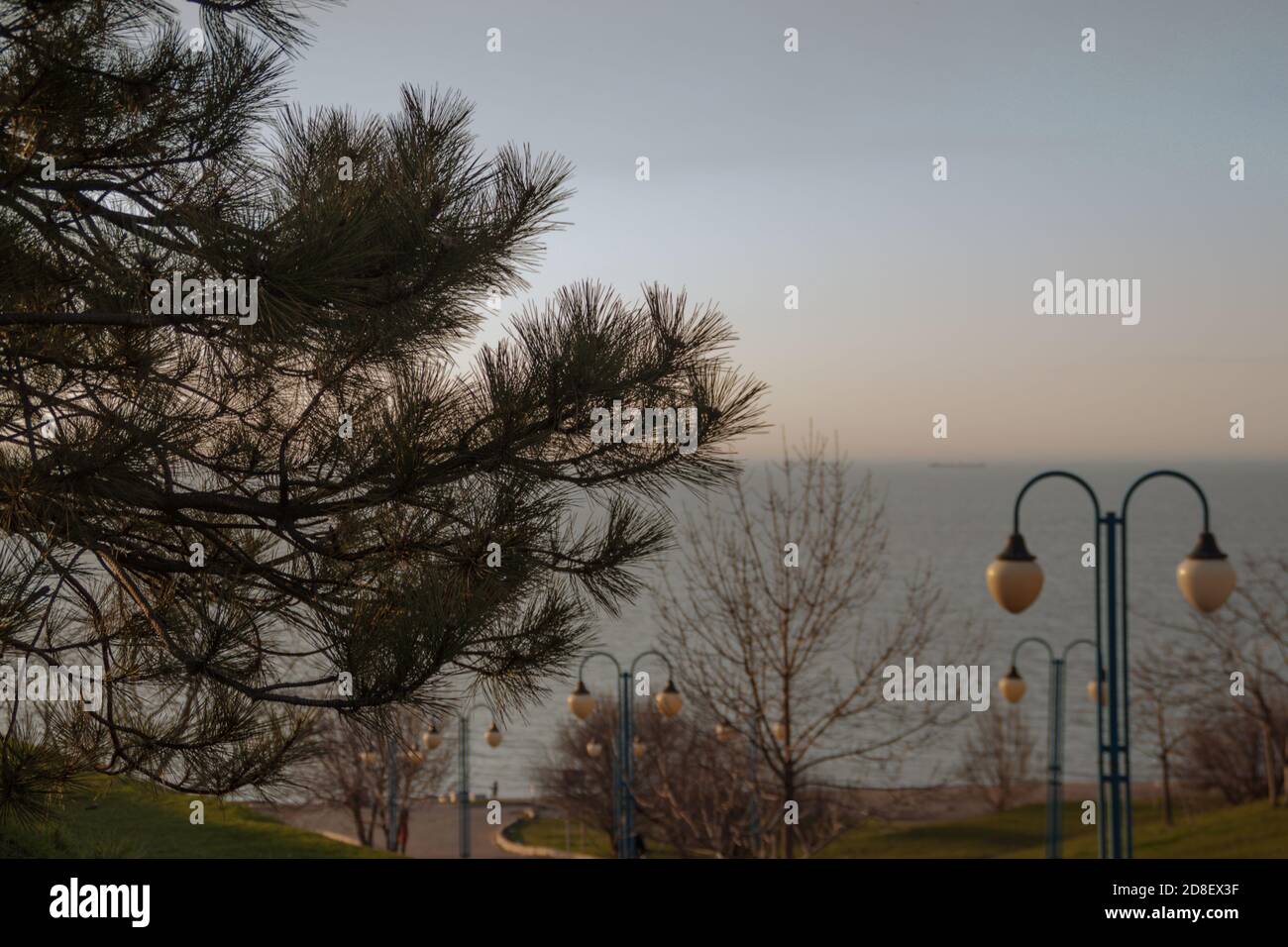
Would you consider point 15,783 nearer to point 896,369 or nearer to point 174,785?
point 174,785

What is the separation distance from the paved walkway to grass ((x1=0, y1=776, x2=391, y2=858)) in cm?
1273

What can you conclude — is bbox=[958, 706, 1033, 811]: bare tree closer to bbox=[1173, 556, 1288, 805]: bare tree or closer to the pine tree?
bbox=[1173, 556, 1288, 805]: bare tree

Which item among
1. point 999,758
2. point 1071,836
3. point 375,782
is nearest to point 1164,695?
point 1071,836

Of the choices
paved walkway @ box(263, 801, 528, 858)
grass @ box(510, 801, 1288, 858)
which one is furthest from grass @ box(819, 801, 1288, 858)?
paved walkway @ box(263, 801, 528, 858)

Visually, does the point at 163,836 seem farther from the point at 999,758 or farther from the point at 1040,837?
the point at 999,758

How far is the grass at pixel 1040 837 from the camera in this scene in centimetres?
1495

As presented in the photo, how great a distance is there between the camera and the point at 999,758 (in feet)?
75.6

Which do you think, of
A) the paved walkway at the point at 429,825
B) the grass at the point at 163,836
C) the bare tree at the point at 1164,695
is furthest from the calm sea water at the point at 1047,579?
the grass at the point at 163,836

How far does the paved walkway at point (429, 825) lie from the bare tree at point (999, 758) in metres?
10.9

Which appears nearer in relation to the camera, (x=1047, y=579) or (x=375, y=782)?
(x=375, y=782)

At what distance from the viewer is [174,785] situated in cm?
353

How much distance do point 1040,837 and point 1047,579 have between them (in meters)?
25.8

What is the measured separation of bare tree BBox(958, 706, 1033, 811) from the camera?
905 inches

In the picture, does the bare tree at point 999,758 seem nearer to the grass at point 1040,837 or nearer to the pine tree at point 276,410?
the grass at point 1040,837
